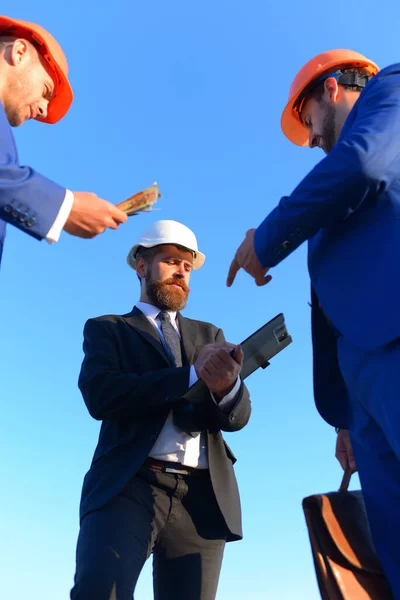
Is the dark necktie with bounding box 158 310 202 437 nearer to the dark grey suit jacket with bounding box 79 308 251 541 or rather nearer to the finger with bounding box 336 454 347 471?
the dark grey suit jacket with bounding box 79 308 251 541

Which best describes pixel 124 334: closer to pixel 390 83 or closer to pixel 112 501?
pixel 112 501

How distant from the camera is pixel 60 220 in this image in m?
3.32

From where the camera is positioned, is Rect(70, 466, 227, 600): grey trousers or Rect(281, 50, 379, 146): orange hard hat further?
Rect(281, 50, 379, 146): orange hard hat

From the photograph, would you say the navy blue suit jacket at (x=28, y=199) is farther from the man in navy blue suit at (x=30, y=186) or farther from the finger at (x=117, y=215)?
the finger at (x=117, y=215)

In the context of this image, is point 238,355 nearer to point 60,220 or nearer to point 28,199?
point 60,220

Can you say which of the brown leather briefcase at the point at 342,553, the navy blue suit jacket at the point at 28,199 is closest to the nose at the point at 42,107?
the navy blue suit jacket at the point at 28,199

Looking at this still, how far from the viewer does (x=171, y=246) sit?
5309 millimetres

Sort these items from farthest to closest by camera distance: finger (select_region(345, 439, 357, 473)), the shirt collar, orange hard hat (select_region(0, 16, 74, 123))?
the shirt collar, orange hard hat (select_region(0, 16, 74, 123)), finger (select_region(345, 439, 357, 473))

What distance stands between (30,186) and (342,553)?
7.45ft

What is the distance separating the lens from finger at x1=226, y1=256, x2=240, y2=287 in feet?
10.3

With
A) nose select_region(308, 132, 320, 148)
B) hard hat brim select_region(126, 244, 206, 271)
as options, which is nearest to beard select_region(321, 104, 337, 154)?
nose select_region(308, 132, 320, 148)

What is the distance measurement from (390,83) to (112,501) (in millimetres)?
→ 2688

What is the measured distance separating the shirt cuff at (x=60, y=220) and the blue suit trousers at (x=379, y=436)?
1.48m

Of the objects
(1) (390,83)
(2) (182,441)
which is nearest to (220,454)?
(2) (182,441)
